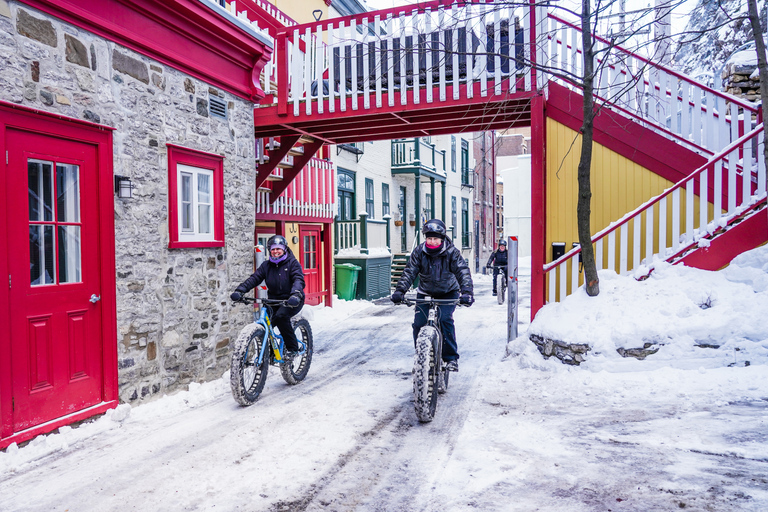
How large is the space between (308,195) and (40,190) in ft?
25.8

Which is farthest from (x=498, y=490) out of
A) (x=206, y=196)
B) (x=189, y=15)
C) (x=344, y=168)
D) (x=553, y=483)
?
(x=344, y=168)

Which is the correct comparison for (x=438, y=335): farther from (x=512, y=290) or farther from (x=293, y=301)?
(x=512, y=290)

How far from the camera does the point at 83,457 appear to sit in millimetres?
4184

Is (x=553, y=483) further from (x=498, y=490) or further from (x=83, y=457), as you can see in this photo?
(x=83, y=457)

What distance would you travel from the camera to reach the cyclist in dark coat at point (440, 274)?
5691 millimetres

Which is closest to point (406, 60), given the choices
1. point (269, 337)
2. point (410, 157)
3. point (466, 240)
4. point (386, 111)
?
point (386, 111)

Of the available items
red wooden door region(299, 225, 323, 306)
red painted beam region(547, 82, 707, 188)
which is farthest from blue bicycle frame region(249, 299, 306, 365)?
red wooden door region(299, 225, 323, 306)

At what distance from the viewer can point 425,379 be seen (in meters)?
4.73

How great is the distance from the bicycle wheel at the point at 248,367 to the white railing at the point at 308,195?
18.2ft

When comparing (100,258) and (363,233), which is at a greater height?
(363,233)

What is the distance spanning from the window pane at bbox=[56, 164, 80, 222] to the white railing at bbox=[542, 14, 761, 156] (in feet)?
18.1

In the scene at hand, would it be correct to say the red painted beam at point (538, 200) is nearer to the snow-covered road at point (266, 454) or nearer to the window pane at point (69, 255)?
the snow-covered road at point (266, 454)

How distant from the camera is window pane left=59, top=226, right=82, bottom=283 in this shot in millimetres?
4789

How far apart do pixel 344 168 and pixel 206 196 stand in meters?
9.34
